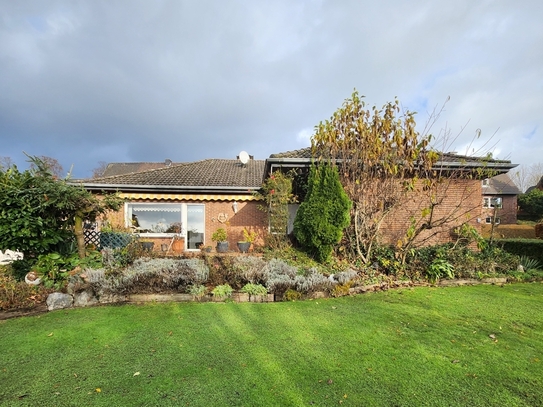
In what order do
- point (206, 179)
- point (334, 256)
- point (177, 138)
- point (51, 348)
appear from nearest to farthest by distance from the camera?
point (51, 348), point (334, 256), point (206, 179), point (177, 138)

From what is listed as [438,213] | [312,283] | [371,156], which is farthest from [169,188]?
[438,213]

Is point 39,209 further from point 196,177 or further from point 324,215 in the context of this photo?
point 324,215

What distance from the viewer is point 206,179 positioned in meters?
17.0

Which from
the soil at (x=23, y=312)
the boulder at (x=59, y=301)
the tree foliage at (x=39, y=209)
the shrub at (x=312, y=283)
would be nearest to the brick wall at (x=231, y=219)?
the tree foliage at (x=39, y=209)

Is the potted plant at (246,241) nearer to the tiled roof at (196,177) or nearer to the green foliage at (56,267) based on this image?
the tiled roof at (196,177)

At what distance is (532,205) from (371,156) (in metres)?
40.9

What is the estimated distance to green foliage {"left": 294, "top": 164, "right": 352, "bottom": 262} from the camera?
1030cm

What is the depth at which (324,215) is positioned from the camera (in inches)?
409

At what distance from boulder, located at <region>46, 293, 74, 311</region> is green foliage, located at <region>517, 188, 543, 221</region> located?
48.8 metres

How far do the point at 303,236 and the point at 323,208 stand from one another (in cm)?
139

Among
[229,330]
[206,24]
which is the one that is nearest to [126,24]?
[206,24]

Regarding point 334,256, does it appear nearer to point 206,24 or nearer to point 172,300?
point 172,300

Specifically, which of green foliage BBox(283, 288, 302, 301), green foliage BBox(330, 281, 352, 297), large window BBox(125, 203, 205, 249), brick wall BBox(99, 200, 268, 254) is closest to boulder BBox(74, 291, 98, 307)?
green foliage BBox(283, 288, 302, 301)

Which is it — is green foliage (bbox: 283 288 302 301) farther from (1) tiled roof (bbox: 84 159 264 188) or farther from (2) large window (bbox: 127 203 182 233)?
(2) large window (bbox: 127 203 182 233)
